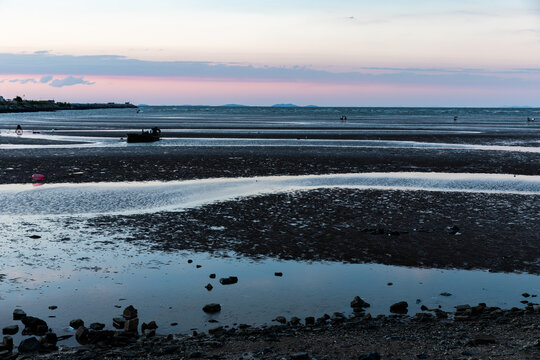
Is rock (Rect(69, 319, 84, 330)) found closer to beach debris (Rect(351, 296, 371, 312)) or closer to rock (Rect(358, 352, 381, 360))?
rock (Rect(358, 352, 381, 360))

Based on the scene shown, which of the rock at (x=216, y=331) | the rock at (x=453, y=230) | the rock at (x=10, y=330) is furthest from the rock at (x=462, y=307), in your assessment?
the rock at (x=10, y=330)

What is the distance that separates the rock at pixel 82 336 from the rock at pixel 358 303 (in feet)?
17.1

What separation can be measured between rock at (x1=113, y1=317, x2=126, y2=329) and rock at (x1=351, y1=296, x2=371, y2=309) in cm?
459

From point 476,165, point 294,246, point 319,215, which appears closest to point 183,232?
point 294,246

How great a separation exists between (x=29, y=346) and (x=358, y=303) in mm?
6229

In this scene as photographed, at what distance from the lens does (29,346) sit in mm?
8727

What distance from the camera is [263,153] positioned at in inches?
1702

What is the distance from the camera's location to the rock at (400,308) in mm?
10656

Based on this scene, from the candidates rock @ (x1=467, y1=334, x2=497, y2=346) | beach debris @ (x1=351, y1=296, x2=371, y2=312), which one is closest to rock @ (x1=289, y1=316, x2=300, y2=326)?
beach debris @ (x1=351, y1=296, x2=371, y2=312)

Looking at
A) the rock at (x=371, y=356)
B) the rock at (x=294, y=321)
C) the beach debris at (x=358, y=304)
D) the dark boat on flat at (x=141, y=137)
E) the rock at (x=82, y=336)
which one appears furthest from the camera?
the dark boat on flat at (x=141, y=137)

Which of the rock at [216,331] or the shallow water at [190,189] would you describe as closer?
the rock at [216,331]

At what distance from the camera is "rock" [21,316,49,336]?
9.48 m

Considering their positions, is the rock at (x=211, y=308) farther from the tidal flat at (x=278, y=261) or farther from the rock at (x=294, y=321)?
the rock at (x=294, y=321)

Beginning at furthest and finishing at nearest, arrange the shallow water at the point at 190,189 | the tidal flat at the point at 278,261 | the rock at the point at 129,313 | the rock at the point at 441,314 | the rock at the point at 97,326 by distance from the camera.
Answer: the shallow water at the point at 190,189, the rock at the point at 441,314, the rock at the point at 129,313, the rock at the point at 97,326, the tidal flat at the point at 278,261
